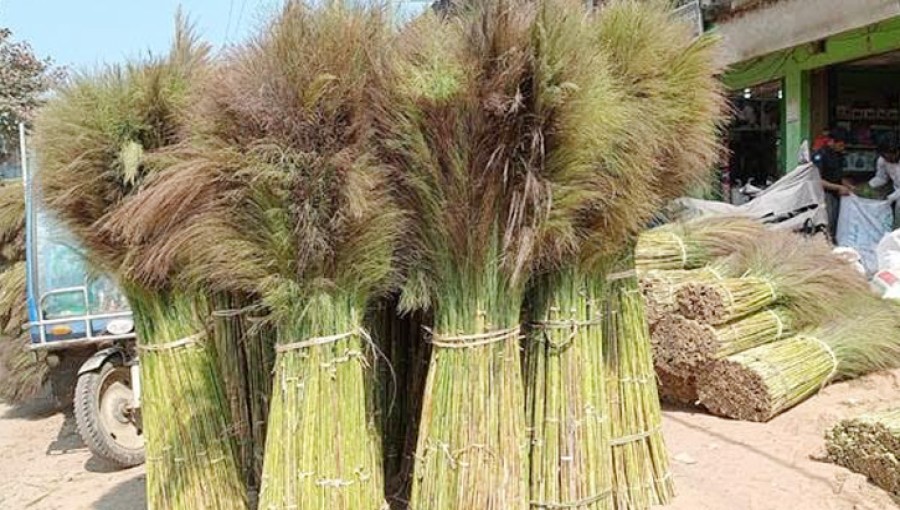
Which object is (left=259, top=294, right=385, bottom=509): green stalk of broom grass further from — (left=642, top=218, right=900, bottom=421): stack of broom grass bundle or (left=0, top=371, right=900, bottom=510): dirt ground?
(left=642, top=218, right=900, bottom=421): stack of broom grass bundle

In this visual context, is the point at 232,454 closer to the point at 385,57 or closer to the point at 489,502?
the point at 489,502

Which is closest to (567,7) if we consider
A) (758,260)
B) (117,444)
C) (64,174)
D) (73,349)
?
(64,174)

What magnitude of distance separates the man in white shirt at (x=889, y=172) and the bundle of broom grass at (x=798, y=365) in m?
2.81

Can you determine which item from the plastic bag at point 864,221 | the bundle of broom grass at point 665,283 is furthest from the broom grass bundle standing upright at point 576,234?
the plastic bag at point 864,221

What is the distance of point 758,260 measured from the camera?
4914 millimetres

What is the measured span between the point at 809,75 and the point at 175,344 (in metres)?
8.05

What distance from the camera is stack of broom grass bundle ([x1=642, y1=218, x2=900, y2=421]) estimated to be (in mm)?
4242

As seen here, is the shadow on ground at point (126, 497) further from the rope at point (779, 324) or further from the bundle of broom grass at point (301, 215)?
the rope at point (779, 324)

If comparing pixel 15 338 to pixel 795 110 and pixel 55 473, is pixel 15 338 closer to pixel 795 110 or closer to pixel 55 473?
pixel 55 473

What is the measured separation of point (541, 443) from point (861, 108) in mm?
7866

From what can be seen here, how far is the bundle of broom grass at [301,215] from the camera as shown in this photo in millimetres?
1945

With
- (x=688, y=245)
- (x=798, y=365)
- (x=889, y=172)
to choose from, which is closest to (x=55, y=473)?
(x=688, y=245)

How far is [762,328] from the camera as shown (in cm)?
449

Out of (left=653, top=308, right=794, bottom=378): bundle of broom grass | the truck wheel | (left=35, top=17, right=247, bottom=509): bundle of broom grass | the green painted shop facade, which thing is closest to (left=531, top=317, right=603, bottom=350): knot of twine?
(left=35, top=17, right=247, bottom=509): bundle of broom grass
